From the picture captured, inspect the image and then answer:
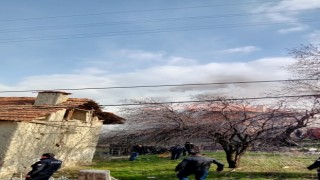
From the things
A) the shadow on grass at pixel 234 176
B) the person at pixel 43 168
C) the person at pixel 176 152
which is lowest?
the shadow on grass at pixel 234 176

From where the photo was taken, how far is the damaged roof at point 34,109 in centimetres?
1659

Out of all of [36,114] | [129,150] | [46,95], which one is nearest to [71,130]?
[46,95]

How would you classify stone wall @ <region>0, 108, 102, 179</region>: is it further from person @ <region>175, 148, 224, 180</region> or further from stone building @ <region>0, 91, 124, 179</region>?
person @ <region>175, 148, 224, 180</region>

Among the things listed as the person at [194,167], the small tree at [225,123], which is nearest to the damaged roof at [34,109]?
the small tree at [225,123]

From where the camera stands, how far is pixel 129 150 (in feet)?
97.0

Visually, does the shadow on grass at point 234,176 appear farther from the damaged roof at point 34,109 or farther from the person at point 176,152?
the person at point 176,152

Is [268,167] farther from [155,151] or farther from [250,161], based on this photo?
[155,151]

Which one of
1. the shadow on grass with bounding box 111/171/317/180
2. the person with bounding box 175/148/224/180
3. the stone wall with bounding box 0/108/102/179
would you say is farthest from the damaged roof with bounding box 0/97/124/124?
the person with bounding box 175/148/224/180

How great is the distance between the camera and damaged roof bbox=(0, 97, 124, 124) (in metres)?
16.6

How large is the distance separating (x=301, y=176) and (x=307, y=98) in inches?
140

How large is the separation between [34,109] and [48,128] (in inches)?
49.5

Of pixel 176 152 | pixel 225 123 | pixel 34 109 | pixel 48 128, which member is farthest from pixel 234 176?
pixel 34 109

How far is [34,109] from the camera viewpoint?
707 inches

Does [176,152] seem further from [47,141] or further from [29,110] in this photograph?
[29,110]
